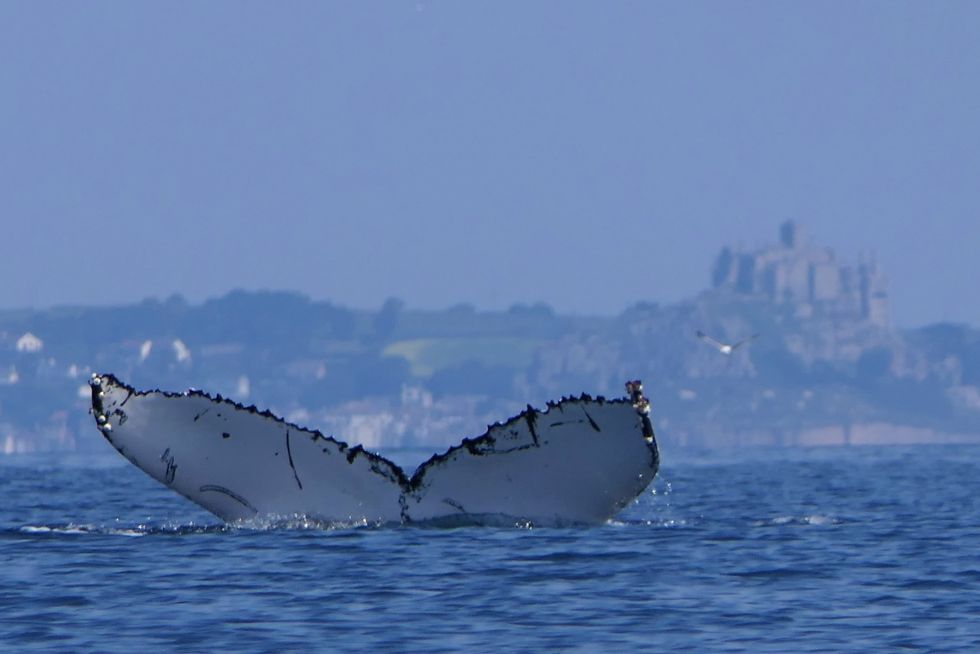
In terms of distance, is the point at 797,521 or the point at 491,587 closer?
the point at 491,587

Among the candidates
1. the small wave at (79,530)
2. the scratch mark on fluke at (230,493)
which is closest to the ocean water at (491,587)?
the small wave at (79,530)

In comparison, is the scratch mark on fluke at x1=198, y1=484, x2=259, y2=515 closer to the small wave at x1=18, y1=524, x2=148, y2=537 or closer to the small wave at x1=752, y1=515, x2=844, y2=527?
the small wave at x1=18, y1=524, x2=148, y2=537

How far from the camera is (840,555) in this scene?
21.8 m

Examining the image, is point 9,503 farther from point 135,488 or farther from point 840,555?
point 840,555

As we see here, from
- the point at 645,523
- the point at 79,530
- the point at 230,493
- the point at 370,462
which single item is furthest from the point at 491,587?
the point at 79,530

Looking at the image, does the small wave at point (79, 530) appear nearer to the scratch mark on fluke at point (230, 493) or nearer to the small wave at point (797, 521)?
the scratch mark on fluke at point (230, 493)

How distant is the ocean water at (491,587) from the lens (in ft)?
53.2

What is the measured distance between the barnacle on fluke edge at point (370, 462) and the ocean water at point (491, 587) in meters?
0.61

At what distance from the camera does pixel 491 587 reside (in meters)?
18.6

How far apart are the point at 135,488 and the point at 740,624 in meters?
27.2

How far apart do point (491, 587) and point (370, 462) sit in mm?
1407

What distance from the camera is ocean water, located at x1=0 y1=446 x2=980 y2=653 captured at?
16.2 m

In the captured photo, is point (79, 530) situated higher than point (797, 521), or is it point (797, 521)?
point (79, 530)

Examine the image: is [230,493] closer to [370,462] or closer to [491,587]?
[370,462]
